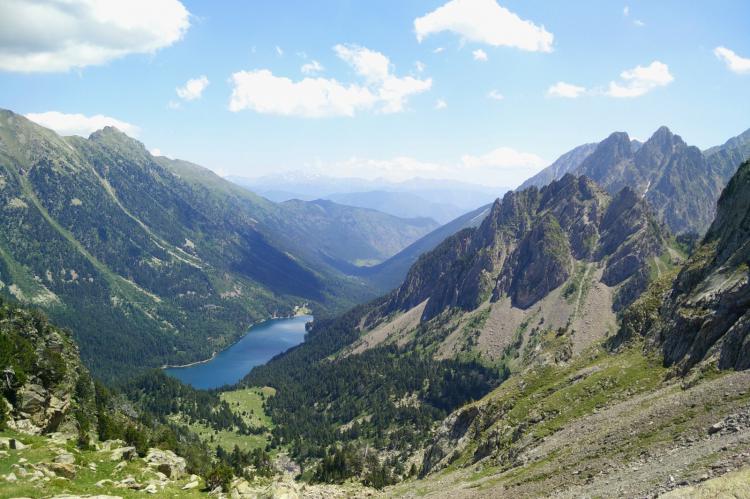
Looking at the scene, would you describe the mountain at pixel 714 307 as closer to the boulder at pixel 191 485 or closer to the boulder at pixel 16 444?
the boulder at pixel 191 485

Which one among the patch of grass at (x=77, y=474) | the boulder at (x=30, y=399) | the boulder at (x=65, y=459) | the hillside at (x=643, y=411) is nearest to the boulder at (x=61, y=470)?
the patch of grass at (x=77, y=474)

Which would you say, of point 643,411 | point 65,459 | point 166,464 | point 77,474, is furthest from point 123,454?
point 643,411

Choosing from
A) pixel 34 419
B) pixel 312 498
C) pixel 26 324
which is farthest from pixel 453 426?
pixel 26 324

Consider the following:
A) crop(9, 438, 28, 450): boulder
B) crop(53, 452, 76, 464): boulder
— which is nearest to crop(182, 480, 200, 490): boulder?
crop(53, 452, 76, 464): boulder

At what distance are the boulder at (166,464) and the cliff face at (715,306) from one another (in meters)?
62.8

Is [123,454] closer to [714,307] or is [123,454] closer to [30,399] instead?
[30,399]

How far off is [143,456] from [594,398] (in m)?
59.8

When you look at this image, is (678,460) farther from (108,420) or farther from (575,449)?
(108,420)

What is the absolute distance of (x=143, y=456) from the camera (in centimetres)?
6291

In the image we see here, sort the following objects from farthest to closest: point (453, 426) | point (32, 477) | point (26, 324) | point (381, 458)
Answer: point (381, 458)
point (453, 426)
point (26, 324)
point (32, 477)

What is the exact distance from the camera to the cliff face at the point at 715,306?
189 ft

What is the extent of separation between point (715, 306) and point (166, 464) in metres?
71.9

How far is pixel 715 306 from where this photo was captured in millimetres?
67312

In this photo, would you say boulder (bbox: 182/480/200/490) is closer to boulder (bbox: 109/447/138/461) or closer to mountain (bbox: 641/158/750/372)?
boulder (bbox: 109/447/138/461)
